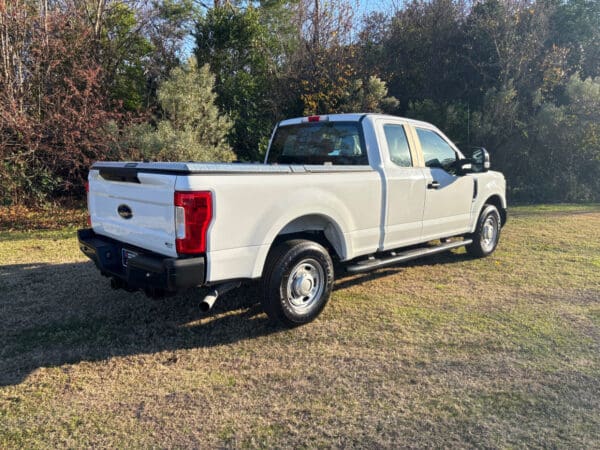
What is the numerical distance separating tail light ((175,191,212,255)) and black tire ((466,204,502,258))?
15.0ft

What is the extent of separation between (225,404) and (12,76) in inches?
386

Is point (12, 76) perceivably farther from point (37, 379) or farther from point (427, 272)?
point (427, 272)

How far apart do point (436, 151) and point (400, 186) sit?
1.17 metres

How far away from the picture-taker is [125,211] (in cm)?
401

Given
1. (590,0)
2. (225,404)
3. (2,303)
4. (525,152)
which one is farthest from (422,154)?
(590,0)

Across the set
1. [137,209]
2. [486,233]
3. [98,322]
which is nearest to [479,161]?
[486,233]

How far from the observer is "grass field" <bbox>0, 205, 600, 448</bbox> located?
276cm

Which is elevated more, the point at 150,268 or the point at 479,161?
the point at 479,161

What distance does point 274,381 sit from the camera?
3338mm

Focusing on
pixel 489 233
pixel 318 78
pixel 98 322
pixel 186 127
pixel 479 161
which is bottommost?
pixel 98 322

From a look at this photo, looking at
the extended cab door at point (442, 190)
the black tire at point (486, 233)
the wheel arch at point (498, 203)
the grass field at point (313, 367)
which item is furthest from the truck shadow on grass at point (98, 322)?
the wheel arch at point (498, 203)

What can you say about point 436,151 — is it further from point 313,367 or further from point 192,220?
point 192,220

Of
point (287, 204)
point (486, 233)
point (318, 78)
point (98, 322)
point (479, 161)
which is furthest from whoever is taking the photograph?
point (318, 78)

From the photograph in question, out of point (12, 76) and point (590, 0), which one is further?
point (590, 0)
